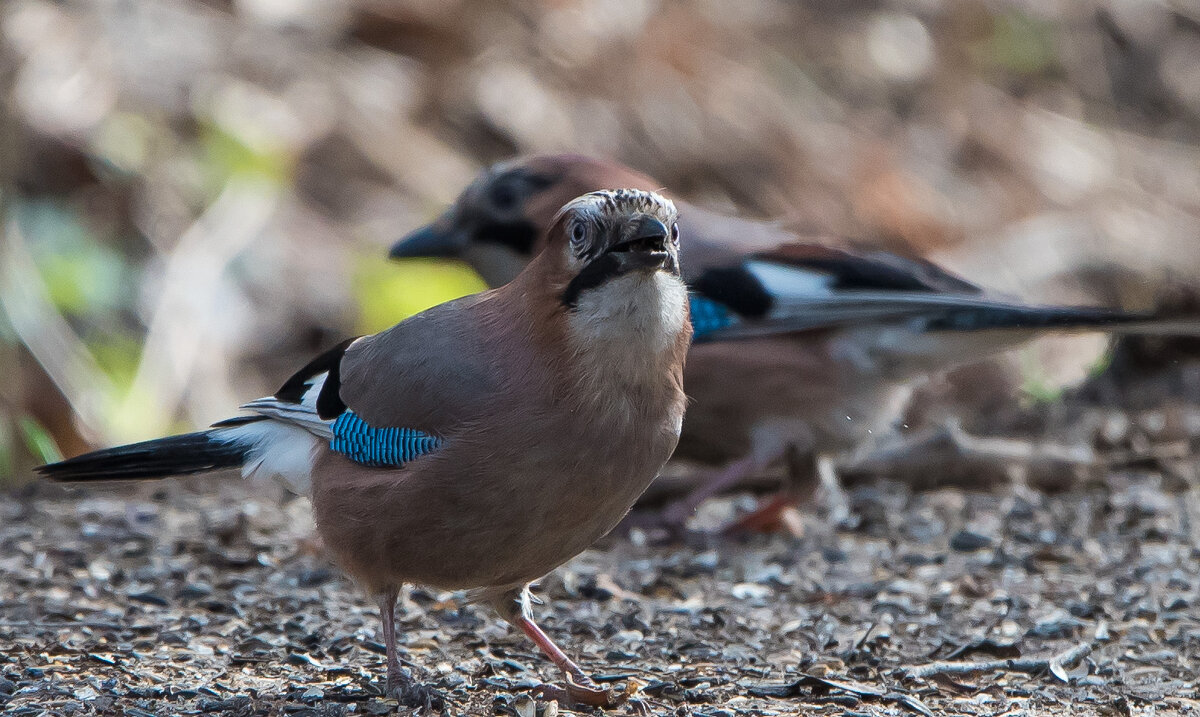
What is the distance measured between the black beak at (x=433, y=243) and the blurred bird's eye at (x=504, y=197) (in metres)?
0.22

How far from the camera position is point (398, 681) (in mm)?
3379

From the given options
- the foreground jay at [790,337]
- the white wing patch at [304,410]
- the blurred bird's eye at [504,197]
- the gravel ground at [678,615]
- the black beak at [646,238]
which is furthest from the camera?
the blurred bird's eye at [504,197]

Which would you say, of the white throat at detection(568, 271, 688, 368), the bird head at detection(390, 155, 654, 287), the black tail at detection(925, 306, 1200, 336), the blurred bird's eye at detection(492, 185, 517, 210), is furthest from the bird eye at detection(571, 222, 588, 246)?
the blurred bird's eye at detection(492, 185, 517, 210)

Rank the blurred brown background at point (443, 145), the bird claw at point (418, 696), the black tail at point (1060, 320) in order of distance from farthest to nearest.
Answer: the blurred brown background at point (443, 145)
the black tail at point (1060, 320)
the bird claw at point (418, 696)

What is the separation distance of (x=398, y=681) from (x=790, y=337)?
92.9 inches

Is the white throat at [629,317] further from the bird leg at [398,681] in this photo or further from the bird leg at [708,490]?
the bird leg at [708,490]

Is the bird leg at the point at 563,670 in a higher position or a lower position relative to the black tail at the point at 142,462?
lower

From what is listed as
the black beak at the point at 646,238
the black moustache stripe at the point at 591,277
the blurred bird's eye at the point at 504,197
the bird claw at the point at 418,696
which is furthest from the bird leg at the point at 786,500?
the black beak at the point at 646,238

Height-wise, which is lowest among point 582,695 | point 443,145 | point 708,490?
point 582,695

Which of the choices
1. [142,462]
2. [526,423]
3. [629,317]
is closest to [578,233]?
[629,317]

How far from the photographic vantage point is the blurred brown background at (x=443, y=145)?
6941 millimetres

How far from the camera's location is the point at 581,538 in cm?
326

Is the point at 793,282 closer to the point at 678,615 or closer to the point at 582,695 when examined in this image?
the point at 678,615

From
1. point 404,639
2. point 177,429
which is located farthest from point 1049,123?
point 404,639
